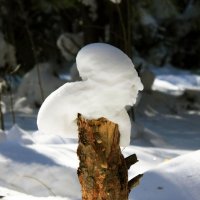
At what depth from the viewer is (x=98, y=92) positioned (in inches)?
80.3

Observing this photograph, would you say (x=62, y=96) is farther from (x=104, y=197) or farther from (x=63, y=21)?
(x=63, y=21)

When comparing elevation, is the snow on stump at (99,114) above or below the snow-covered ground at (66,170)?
above

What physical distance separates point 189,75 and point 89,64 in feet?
49.4

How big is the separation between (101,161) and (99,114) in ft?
0.56

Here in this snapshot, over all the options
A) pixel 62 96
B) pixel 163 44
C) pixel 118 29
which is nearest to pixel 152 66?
pixel 163 44

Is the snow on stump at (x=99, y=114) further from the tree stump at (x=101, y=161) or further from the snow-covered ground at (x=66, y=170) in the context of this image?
the snow-covered ground at (x=66, y=170)

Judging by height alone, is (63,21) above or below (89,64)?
below

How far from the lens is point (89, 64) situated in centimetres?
202

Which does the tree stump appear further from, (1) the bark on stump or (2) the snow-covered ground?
(2) the snow-covered ground

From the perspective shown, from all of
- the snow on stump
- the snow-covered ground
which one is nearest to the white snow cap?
the snow on stump

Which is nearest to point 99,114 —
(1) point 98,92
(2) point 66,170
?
(1) point 98,92

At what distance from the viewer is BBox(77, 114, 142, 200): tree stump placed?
2.09 meters

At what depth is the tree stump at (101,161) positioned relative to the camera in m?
2.09

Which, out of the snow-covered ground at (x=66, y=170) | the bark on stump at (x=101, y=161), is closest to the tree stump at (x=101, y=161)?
the bark on stump at (x=101, y=161)
